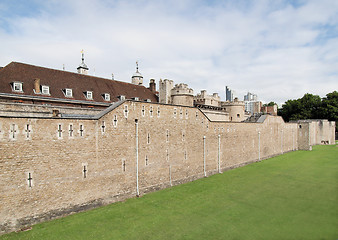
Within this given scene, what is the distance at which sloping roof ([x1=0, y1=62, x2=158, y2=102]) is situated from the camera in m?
24.5

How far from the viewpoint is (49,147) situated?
14758mm

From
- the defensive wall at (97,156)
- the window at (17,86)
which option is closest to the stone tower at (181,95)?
the defensive wall at (97,156)

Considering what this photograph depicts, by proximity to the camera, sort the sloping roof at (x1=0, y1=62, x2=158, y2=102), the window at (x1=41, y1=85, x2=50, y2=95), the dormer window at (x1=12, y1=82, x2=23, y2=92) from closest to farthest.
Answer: the dormer window at (x1=12, y1=82, x2=23, y2=92), the sloping roof at (x1=0, y1=62, x2=158, y2=102), the window at (x1=41, y1=85, x2=50, y2=95)

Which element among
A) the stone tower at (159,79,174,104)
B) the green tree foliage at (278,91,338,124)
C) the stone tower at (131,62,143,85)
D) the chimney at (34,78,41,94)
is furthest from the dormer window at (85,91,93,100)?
the green tree foliage at (278,91,338,124)

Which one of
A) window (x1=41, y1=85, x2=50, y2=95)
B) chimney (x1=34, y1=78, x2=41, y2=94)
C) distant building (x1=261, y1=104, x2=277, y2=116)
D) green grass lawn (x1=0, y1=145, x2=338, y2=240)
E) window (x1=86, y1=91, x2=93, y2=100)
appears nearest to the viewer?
green grass lawn (x1=0, y1=145, x2=338, y2=240)

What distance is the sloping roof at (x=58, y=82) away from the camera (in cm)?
2454

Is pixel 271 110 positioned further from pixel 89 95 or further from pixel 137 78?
pixel 89 95

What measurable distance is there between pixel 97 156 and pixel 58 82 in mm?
15460

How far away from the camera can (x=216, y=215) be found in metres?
16.2

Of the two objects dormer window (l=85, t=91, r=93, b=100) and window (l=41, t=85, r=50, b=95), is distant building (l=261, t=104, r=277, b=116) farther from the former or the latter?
window (l=41, t=85, r=50, b=95)

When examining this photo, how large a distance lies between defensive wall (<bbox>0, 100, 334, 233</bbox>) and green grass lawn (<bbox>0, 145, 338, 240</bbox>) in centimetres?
102

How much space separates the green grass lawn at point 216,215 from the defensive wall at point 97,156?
102 cm

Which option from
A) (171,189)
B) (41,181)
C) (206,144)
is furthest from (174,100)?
(41,181)

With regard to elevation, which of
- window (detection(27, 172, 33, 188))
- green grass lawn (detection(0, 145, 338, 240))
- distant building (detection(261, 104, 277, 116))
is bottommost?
green grass lawn (detection(0, 145, 338, 240))
